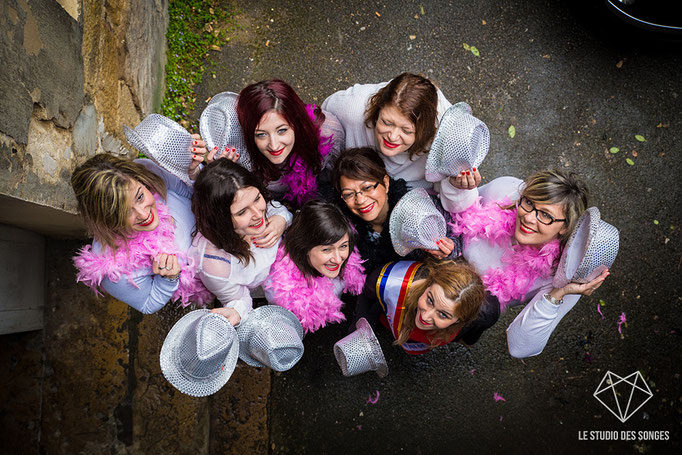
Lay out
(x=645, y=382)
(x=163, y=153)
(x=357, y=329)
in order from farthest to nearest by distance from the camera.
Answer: (x=645, y=382)
(x=357, y=329)
(x=163, y=153)

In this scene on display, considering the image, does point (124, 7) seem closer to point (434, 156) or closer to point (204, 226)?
point (204, 226)

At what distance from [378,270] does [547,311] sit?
93 cm

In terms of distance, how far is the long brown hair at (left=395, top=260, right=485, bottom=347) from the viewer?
87.0 inches

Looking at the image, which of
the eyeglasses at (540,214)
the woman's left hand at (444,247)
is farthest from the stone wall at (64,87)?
the eyeglasses at (540,214)

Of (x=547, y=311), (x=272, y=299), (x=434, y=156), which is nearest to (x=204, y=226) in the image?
(x=272, y=299)

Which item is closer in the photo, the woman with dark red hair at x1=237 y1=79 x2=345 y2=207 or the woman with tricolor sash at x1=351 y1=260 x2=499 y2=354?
the woman with tricolor sash at x1=351 y1=260 x2=499 y2=354

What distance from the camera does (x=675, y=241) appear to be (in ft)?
11.1

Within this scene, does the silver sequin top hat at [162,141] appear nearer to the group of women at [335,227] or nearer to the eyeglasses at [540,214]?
the group of women at [335,227]

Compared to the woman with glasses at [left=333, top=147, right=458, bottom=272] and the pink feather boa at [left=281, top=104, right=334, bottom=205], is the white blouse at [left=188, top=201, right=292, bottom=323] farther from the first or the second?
the woman with glasses at [left=333, top=147, right=458, bottom=272]

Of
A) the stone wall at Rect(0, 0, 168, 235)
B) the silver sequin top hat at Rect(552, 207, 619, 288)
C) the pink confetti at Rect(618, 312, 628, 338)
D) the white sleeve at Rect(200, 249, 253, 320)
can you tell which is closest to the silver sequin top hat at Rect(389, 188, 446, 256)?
the silver sequin top hat at Rect(552, 207, 619, 288)

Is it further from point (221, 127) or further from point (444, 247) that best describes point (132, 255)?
point (444, 247)

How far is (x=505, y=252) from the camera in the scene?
101 inches

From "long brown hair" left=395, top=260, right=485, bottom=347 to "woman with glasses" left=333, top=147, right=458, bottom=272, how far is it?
0.12 m

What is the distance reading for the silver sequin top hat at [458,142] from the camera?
2.15m
